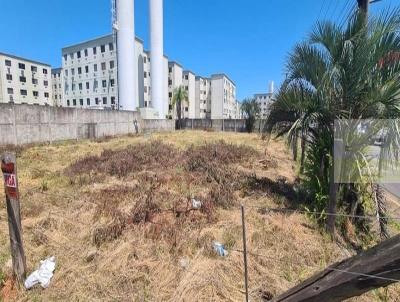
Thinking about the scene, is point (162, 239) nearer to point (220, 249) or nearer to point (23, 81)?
point (220, 249)

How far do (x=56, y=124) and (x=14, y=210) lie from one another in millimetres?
14139

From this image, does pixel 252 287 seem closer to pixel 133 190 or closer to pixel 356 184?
pixel 356 184

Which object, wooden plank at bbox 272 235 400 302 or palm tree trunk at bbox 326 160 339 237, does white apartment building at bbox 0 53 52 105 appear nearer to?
palm tree trunk at bbox 326 160 339 237

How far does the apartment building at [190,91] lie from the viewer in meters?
47.2

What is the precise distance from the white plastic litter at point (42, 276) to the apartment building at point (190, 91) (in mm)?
Answer: 43699

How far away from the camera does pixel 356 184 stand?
402cm

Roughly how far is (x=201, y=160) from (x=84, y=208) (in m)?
4.25

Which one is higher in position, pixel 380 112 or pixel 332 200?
pixel 380 112

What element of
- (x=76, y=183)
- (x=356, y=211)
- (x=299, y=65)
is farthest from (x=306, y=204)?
(x=76, y=183)

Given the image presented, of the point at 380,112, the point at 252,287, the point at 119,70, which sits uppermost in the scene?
the point at 119,70

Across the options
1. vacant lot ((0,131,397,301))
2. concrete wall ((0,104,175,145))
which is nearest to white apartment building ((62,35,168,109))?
concrete wall ((0,104,175,145))

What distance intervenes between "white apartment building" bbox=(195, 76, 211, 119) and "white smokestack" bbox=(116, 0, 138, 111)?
75.9 ft

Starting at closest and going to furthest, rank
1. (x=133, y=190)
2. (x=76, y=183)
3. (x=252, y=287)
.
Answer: (x=252, y=287)
(x=133, y=190)
(x=76, y=183)

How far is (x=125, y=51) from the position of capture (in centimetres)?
2727
